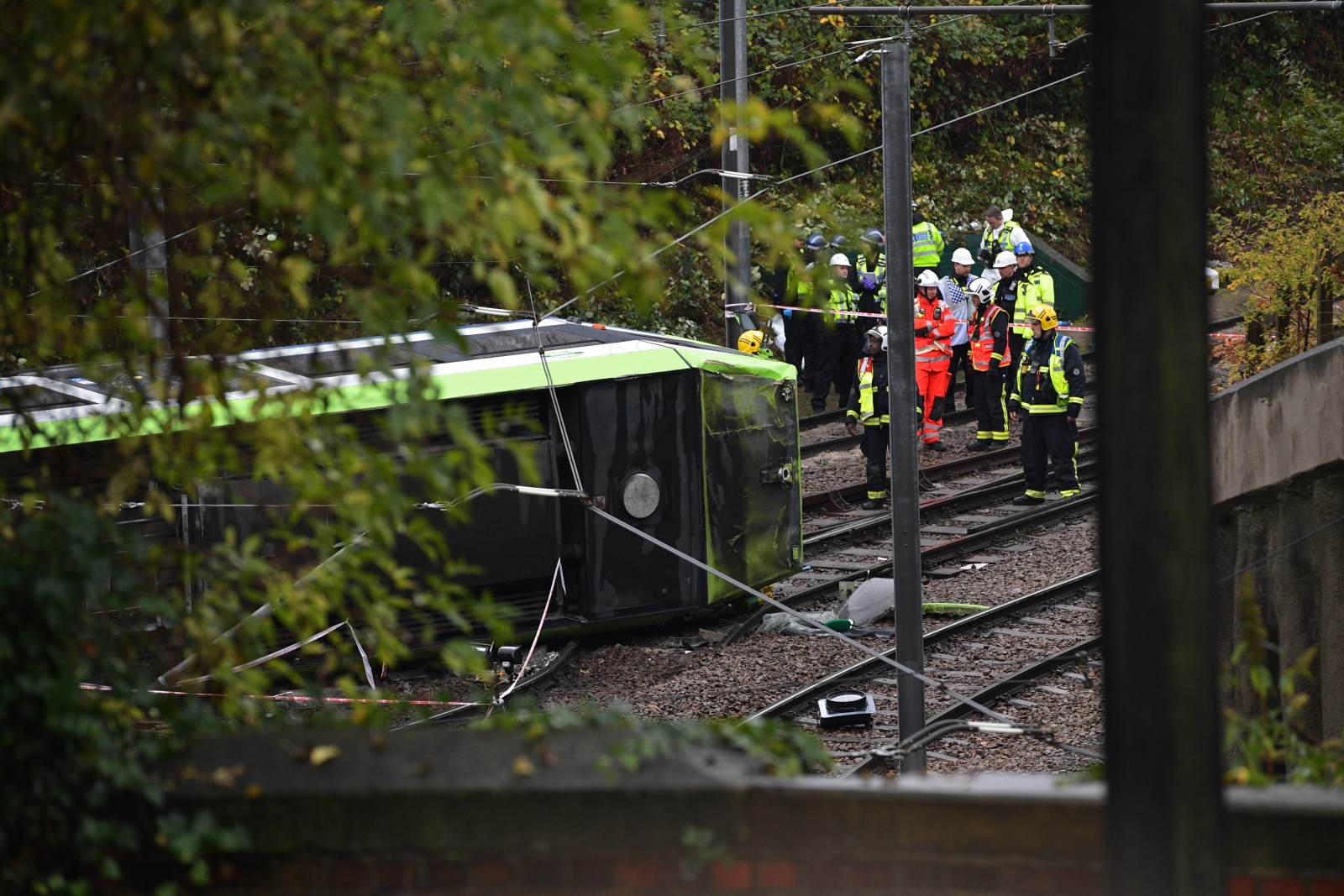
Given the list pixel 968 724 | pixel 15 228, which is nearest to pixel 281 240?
pixel 15 228

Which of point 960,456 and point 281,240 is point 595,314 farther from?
point 281,240

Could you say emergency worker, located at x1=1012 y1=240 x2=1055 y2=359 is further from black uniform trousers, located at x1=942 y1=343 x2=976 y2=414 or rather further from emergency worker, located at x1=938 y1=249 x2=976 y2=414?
emergency worker, located at x1=938 y1=249 x2=976 y2=414

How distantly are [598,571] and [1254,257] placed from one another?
1146cm

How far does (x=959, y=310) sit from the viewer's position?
20219mm

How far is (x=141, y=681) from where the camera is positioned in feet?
11.5

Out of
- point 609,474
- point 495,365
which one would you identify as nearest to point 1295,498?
point 609,474

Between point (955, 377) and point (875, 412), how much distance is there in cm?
542

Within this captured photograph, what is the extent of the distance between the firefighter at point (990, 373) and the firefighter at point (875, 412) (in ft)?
7.44

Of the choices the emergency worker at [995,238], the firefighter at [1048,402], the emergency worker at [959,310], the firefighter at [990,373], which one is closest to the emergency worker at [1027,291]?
the firefighter at [1048,402]

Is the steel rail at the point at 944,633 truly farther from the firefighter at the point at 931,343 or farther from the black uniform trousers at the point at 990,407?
the black uniform trousers at the point at 990,407

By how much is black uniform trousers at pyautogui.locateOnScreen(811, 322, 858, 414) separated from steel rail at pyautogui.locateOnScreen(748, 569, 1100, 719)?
7646mm

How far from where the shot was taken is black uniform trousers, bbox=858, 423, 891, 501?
1575cm

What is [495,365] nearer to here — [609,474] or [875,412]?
[609,474]

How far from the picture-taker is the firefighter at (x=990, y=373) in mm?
17781
